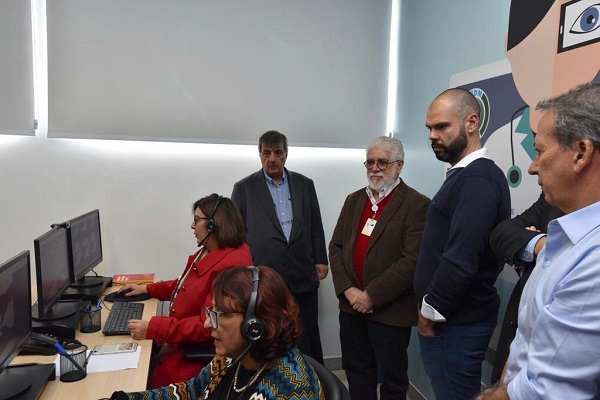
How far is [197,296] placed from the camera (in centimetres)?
194

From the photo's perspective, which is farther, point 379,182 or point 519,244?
point 379,182

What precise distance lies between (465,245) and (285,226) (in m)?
1.45

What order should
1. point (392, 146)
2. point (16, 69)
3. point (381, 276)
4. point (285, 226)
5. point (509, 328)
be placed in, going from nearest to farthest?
point (509, 328), point (381, 276), point (392, 146), point (16, 69), point (285, 226)

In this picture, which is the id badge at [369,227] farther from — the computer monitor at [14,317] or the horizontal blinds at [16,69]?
the horizontal blinds at [16,69]

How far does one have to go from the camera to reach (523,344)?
3.36 feet

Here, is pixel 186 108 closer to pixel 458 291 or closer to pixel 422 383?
pixel 458 291

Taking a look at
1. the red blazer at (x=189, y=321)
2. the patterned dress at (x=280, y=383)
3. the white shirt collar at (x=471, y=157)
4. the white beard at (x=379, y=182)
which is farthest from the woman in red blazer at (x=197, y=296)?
the white shirt collar at (x=471, y=157)

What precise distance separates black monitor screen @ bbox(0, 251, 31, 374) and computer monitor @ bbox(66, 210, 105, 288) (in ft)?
2.23

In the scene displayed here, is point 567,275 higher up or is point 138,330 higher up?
point 567,275

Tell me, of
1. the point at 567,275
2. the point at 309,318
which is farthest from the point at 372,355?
the point at 567,275

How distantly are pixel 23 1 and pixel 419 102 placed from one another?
2.60 meters

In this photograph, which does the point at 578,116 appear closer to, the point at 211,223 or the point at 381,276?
the point at 381,276

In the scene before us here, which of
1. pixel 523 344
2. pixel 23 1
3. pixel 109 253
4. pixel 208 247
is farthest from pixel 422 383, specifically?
pixel 23 1

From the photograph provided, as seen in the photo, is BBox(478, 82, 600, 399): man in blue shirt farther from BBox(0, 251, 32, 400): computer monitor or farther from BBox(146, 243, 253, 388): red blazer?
BBox(0, 251, 32, 400): computer monitor
